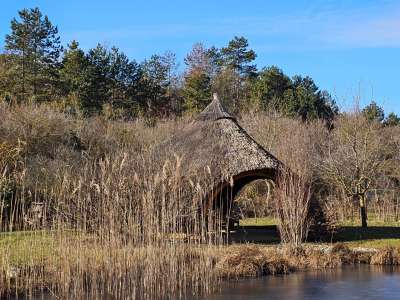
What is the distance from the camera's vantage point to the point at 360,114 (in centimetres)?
2102

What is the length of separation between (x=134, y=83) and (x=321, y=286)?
24.6 metres

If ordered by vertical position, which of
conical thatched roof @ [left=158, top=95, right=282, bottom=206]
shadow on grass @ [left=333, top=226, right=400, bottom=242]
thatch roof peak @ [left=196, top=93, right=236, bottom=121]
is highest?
thatch roof peak @ [left=196, top=93, right=236, bottom=121]

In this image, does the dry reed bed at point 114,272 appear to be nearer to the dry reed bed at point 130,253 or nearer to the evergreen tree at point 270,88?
the dry reed bed at point 130,253

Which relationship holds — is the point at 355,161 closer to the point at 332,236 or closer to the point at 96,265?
the point at 332,236

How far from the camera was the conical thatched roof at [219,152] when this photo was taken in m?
13.1

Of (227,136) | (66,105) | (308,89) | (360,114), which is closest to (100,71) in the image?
(66,105)

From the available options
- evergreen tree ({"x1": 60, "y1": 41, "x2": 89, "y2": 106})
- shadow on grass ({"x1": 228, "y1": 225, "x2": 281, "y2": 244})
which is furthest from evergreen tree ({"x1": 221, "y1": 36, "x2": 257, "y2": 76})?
shadow on grass ({"x1": 228, "y1": 225, "x2": 281, "y2": 244})

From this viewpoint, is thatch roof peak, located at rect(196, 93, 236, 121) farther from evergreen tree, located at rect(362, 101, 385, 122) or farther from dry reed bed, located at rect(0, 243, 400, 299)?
evergreen tree, located at rect(362, 101, 385, 122)

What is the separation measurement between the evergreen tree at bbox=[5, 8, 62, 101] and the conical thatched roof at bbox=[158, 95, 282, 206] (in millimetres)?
15511

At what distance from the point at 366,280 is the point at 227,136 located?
5.13m

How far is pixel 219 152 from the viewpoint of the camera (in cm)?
1366

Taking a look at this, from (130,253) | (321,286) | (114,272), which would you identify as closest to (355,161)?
(321,286)

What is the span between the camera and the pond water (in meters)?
9.08

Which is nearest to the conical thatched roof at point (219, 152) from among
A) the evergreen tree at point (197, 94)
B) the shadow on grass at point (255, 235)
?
the shadow on grass at point (255, 235)
